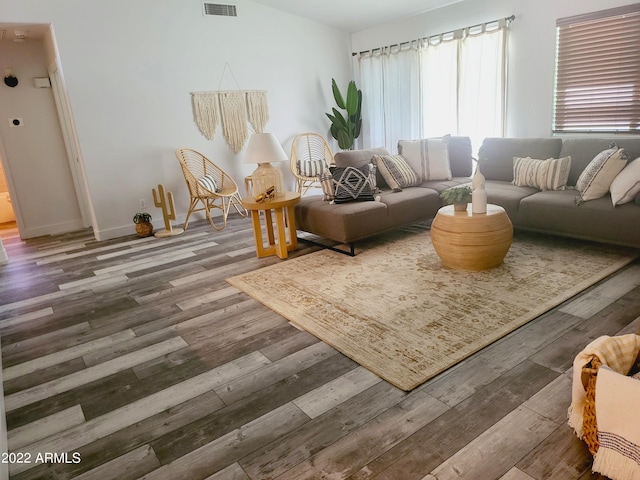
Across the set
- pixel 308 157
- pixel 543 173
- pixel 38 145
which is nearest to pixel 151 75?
pixel 38 145

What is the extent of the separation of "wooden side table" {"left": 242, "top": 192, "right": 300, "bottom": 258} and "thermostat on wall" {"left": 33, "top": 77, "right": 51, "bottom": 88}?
3410 millimetres

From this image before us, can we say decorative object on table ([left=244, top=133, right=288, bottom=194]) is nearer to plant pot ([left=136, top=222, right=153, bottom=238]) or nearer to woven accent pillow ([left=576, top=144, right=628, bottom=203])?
plant pot ([left=136, top=222, right=153, bottom=238])

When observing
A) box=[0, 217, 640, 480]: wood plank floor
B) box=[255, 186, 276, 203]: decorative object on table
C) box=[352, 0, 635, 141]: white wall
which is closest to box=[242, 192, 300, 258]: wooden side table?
box=[255, 186, 276, 203]: decorative object on table

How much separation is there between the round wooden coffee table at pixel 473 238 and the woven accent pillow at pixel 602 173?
2.68 feet

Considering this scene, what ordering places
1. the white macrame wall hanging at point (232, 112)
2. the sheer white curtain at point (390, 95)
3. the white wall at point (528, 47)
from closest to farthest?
the white wall at point (528, 47), the white macrame wall hanging at point (232, 112), the sheer white curtain at point (390, 95)

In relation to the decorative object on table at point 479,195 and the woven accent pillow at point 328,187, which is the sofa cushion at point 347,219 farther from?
the decorative object on table at point 479,195

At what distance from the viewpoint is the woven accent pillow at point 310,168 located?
6.24 meters

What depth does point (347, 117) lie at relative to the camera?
6836 mm

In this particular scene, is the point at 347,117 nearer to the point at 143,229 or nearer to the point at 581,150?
the point at 143,229

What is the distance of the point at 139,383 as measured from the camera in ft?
A: 7.23

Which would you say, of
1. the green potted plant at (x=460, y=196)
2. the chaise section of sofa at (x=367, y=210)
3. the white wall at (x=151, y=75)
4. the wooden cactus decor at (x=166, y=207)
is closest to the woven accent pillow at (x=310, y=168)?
the white wall at (x=151, y=75)

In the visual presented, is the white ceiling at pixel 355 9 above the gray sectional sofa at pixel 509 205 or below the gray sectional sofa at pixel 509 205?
above

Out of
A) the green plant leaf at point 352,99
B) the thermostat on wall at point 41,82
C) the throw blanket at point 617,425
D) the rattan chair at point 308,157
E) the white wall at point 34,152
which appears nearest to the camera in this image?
the throw blanket at point 617,425

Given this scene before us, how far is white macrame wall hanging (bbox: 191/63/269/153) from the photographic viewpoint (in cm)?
561
